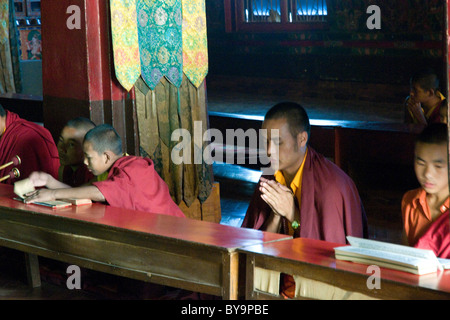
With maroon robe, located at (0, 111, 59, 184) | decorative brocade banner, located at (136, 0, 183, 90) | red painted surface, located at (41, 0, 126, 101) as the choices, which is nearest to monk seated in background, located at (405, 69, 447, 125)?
decorative brocade banner, located at (136, 0, 183, 90)

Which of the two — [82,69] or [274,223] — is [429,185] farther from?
[82,69]

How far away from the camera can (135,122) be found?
15.7 ft

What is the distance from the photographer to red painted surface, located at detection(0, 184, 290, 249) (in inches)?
101

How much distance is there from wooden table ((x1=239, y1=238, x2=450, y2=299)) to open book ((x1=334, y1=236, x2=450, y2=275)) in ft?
0.07

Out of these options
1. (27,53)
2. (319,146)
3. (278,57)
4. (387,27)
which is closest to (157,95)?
(319,146)

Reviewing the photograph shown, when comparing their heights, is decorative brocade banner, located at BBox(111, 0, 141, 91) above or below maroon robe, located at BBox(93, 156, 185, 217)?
above

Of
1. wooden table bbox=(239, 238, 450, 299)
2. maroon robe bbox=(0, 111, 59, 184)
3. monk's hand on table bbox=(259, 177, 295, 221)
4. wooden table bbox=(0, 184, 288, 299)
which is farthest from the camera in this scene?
maroon robe bbox=(0, 111, 59, 184)

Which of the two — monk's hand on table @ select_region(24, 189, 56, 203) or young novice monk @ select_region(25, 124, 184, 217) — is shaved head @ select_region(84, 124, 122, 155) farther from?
monk's hand on table @ select_region(24, 189, 56, 203)

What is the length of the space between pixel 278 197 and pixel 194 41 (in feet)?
7.57

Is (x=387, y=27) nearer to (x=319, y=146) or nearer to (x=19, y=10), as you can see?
(x=319, y=146)

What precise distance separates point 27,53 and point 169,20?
8.73 m

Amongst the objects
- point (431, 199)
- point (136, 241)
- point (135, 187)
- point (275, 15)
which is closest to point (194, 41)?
point (135, 187)

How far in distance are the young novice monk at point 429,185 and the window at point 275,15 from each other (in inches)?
355

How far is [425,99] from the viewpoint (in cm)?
590
